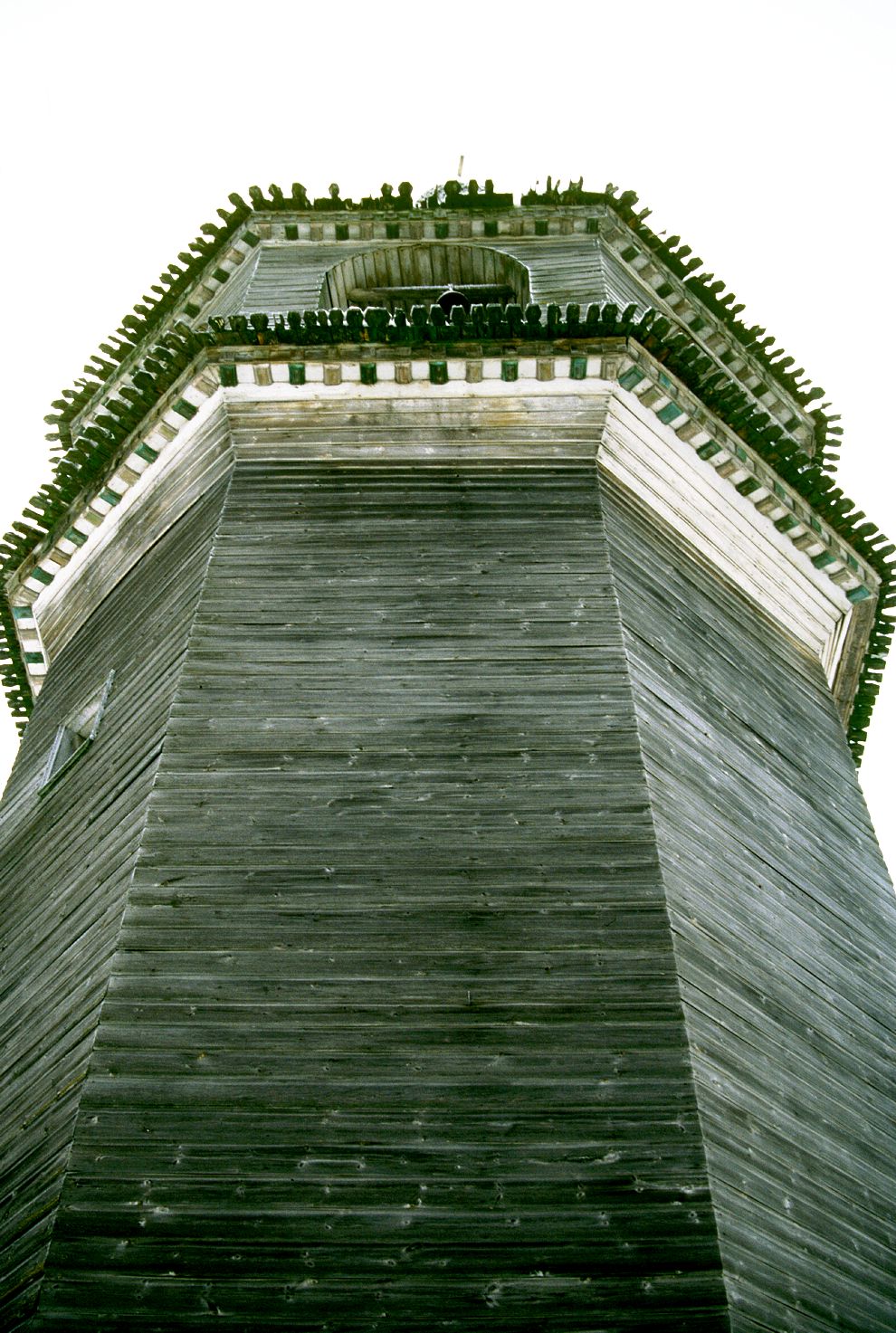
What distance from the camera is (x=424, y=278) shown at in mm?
14156

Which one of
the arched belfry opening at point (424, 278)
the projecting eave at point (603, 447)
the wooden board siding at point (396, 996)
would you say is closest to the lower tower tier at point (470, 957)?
the wooden board siding at point (396, 996)

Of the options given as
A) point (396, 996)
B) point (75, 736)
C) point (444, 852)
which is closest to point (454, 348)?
point (75, 736)

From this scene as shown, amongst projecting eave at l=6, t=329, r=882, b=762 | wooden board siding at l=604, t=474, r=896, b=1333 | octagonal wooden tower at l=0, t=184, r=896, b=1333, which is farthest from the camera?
projecting eave at l=6, t=329, r=882, b=762

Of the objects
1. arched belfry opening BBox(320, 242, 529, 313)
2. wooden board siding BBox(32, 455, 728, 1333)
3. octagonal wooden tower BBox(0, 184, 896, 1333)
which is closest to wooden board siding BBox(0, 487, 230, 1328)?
octagonal wooden tower BBox(0, 184, 896, 1333)

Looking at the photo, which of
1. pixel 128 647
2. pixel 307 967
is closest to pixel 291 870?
pixel 307 967

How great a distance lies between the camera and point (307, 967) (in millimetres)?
6387

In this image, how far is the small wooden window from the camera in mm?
9031

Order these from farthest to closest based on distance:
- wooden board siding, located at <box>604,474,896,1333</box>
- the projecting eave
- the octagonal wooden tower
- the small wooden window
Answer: the projecting eave → the small wooden window → wooden board siding, located at <box>604,474,896,1333</box> → the octagonal wooden tower

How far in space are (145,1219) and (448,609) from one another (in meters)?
4.09

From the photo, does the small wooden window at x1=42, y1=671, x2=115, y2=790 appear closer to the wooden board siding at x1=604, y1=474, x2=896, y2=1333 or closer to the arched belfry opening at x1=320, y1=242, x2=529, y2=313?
the wooden board siding at x1=604, y1=474, x2=896, y2=1333

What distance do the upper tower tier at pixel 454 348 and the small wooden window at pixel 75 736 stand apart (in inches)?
89.9

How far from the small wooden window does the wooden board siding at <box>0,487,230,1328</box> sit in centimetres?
9

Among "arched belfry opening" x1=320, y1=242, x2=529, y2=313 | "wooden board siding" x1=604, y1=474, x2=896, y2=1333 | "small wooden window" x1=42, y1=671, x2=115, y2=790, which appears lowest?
"small wooden window" x1=42, y1=671, x2=115, y2=790

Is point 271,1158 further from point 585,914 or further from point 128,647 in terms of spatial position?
point 128,647
